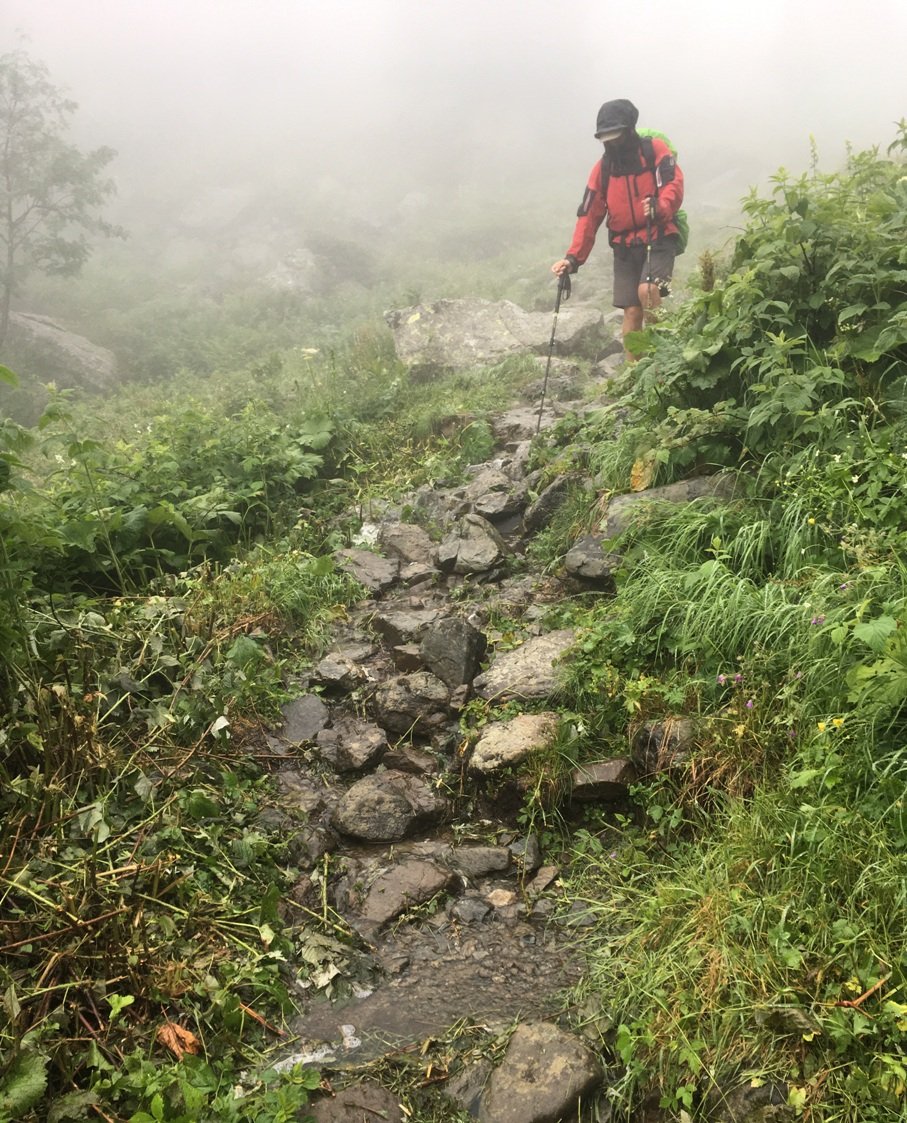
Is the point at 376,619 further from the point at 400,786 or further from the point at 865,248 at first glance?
the point at 865,248

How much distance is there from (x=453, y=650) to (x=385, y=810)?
1213 millimetres

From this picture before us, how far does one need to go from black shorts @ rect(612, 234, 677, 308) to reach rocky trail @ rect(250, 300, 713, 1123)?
336 cm

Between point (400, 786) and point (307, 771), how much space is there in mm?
605

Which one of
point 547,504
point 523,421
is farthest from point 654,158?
point 547,504

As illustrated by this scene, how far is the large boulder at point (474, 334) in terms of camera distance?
37.8 feet

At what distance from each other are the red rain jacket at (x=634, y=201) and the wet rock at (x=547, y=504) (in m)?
3.21

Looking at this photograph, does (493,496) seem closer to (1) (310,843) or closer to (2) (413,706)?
(2) (413,706)

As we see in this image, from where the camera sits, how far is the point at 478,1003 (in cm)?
318

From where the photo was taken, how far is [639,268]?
8289 mm

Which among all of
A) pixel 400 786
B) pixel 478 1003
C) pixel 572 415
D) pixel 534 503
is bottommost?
pixel 478 1003

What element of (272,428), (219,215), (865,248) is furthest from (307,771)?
(219,215)

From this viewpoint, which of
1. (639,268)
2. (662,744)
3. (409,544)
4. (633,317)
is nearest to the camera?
(662,744)

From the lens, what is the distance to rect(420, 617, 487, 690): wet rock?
16.1ft

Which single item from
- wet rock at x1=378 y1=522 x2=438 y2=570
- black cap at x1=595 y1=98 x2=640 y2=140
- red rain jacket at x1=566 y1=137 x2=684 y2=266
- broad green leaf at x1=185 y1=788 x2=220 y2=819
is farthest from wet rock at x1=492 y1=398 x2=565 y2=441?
broad green leaf at x1=185 y1=788 x2=220 y2=819
